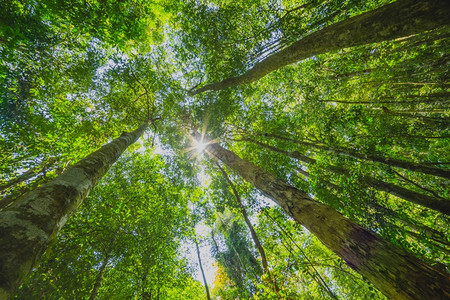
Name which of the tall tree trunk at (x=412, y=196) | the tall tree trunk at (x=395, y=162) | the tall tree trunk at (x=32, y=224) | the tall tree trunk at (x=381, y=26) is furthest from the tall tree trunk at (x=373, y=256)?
the tall tree trunk at (x=32, y=224)

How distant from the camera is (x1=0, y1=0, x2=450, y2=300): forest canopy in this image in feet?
7.04

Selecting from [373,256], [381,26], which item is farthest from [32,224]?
[381,26]

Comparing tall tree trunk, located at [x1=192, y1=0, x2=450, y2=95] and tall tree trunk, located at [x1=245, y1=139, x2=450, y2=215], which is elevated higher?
tall tree trunk, located at [x1=192, y1=0, x2=450, y2=95]

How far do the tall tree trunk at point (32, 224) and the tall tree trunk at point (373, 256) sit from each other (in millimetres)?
3061

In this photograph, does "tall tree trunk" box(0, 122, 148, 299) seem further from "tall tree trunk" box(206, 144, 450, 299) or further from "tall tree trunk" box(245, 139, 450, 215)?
"tall tree trunk" box(245, 139, 450, 215)

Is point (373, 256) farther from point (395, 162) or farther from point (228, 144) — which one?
point (228, 144)

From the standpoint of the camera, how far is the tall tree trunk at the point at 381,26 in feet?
6.45

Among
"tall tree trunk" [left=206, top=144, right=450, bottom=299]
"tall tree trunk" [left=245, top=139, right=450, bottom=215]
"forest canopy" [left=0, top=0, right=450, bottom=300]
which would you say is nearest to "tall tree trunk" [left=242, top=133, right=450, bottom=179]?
"forest canopy" [left=0, top=0, right=450, bottom=300]

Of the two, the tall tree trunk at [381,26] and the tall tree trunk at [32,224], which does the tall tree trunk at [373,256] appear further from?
the tall tree trunk at [32,224]

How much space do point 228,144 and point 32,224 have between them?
9750 mm

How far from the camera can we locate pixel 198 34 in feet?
21.6

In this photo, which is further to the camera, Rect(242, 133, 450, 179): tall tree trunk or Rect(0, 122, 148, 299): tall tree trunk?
Rect(242, 133, 450, 179): tall tree trunk

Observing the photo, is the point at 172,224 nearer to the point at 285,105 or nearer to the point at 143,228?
the point at 143,228

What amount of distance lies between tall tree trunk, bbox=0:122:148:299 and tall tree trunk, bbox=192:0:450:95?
4641 millimetres
